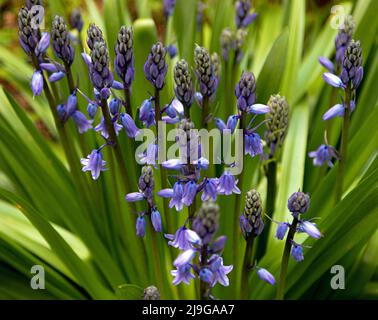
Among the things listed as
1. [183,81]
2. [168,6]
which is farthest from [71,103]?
[168,6]

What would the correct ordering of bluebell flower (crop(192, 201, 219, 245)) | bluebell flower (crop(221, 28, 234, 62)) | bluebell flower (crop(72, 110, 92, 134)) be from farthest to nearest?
bluebell flower (crop(221, 28, 234, 62)), bluebell flower (crop(72, 110, 92, 134)), bluebell flower (crop(192, 201, 219, 245))

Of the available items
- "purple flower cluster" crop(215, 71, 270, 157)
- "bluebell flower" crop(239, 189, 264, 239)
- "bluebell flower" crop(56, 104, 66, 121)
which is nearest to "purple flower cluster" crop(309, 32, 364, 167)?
"purple flower cluster" crop(215, 71, 270, 157)

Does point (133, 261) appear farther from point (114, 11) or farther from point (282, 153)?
point (114, 11)

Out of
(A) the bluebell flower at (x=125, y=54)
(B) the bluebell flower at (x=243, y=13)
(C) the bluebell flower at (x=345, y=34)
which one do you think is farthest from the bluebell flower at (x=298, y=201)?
(B) the bluebell flower at (x=243, y=13)

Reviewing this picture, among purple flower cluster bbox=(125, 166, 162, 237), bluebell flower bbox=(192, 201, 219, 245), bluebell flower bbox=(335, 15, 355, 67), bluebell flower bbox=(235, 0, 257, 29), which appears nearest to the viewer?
bluebell flower bbox=(192, 201, 219, 245)

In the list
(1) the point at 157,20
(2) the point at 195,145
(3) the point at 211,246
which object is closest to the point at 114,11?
(2) the point at 195,145

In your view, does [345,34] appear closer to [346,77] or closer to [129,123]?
[346,77]

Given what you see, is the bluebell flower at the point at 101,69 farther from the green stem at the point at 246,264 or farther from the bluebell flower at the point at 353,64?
the bluebell flower at the point at 353,64

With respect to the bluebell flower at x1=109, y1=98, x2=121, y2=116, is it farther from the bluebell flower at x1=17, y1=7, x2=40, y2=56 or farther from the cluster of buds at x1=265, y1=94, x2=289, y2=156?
the cluster of buds at x1=265, y1=94, x2=289, y2=156
